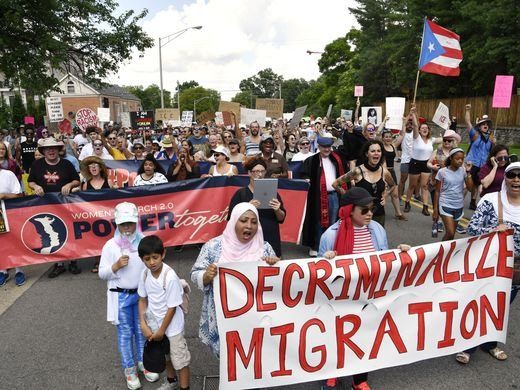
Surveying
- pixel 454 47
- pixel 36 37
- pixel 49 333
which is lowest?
pixel 49 333

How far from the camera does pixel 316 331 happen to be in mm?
3090

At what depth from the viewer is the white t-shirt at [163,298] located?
298 cm

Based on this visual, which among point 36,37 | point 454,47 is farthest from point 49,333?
point 36,37

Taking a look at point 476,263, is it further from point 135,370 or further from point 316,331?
point 135,370

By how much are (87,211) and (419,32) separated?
99.7 feet

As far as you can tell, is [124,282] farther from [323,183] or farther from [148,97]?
[148,97]

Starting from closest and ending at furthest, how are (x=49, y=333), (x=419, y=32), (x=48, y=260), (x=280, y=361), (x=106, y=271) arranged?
(x=280, y=361) < (x=106, y=271) < (x=49, y=333) < (x=48, y=260) < (x=419, y=32)

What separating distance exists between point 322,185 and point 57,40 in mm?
11699

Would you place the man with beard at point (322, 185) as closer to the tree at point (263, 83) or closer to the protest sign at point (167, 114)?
the protest sign at point (167, 114)

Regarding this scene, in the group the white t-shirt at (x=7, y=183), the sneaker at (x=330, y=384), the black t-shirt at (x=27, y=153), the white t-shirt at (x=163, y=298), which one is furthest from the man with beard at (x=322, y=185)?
the black t-shirt at (x=27, y=153)

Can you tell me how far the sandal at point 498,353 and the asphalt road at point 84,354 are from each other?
0.15 ft

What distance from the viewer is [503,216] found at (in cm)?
354

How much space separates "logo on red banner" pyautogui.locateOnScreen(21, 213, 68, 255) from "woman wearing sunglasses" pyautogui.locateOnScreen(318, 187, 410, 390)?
3.87 meters

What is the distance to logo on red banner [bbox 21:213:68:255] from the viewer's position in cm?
547
